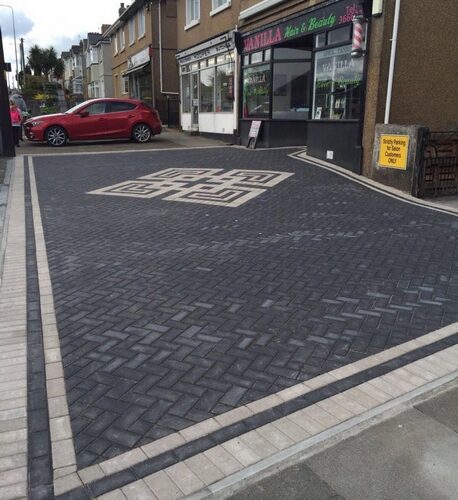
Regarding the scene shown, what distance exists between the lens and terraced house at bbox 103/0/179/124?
26.3 meters

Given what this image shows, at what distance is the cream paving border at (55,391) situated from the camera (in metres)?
2.60

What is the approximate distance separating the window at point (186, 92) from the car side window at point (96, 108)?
5783mm

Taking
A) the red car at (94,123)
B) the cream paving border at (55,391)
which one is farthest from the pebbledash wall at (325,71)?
the cream paving border at (55,391)

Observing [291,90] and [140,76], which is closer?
[291,90]

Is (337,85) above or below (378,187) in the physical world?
above

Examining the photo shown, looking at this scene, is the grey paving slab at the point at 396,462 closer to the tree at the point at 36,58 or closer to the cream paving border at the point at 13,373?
the cream paving border at the point at 13,373

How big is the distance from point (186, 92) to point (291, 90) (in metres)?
8.38

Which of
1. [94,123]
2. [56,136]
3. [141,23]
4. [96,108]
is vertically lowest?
[56,136]

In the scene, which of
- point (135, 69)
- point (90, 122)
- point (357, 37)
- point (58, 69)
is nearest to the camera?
point (357, 37)

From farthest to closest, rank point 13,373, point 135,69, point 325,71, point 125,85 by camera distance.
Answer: point 125,85 → point 135,69 → point 325,71 → point 13,373

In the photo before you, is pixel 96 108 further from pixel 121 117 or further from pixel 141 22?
pixel 141 22

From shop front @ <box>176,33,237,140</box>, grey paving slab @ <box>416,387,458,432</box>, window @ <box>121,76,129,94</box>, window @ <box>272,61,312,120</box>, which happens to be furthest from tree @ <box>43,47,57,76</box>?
grey paving slab @ <box>416,387,458,432</box>

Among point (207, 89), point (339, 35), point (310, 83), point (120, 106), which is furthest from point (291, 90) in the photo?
point (120, 106)

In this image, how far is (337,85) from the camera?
12148 millimetres
